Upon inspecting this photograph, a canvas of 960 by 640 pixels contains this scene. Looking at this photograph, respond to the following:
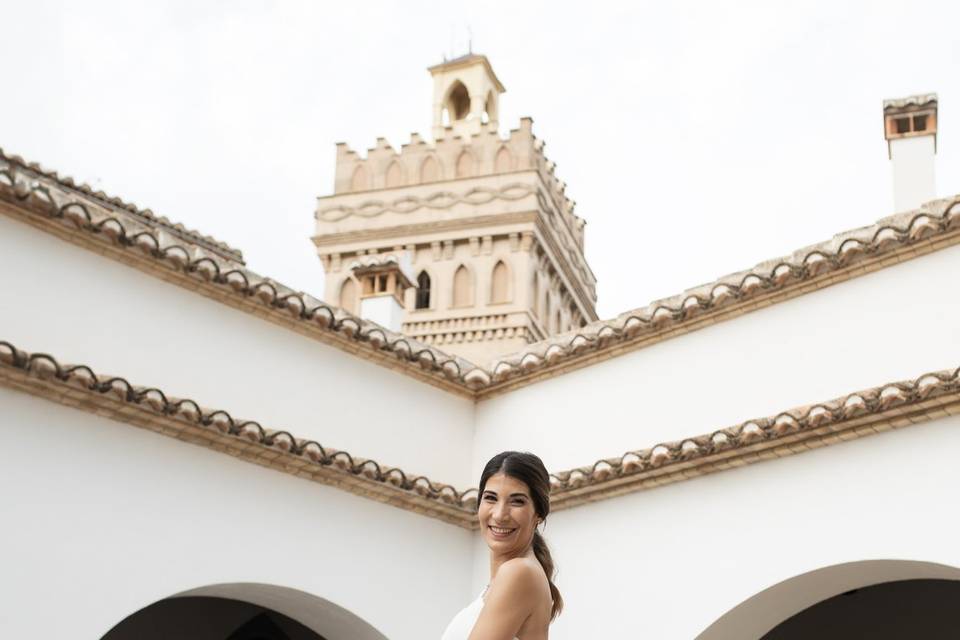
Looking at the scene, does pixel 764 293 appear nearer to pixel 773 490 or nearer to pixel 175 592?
pixel 773 490

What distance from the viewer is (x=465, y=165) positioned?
101 feet

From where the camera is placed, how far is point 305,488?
30.9 feet

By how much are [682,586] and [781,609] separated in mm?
678

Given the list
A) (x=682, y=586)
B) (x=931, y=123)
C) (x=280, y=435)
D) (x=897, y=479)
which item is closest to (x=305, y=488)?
(x=280, y=435)

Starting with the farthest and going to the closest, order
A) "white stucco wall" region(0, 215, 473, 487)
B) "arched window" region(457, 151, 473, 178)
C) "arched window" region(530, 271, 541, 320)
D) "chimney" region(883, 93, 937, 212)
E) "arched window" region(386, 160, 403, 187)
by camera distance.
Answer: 1. "arched window" region(386, 160, 403, 187)
2. "arched window" region(457, 151, 473, 178)
3. "arched window" region(530, 271, 541, 320)
4. "chimney" region(883, 93, 937, 212)
5. "white stucco wall" region(0, 215, 473, 487)

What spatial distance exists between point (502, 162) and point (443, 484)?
20.9 m

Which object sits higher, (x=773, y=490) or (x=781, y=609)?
(x=773, y=490)

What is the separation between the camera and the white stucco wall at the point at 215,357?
8477 mm

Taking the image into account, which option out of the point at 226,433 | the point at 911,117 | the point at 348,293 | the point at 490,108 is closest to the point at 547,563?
the point at 226,433

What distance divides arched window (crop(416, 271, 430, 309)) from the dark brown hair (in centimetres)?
2670

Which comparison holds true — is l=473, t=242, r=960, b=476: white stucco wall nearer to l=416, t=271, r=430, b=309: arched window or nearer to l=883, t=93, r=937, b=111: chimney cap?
l=883, t=93, r=937, b=111: chimney cap

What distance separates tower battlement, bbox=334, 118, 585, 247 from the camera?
30.5 meters

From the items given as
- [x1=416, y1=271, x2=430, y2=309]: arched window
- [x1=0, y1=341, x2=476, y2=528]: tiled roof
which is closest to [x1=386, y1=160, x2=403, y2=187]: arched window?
[x1=416, y1=271, x2=430, y2=309]: arched window

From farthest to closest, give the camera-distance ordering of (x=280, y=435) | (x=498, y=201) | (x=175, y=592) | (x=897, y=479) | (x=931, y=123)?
(x=498, y=201) → (x=931, y=123) → (x=280, y=435) → (x=175, y=592) → (x=897, y=479)
